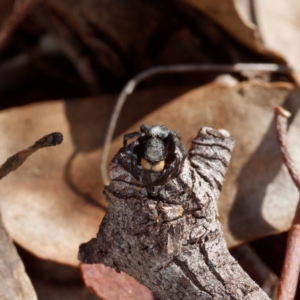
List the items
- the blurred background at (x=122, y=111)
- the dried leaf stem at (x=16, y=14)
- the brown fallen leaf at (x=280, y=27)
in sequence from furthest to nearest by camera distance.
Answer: the brown fallen leaf at (x=280, y=27) → the dried leaf stem at (x=16, y=14) → the blurred background at (x=122, y=111)

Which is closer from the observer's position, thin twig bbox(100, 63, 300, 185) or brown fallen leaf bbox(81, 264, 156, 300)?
brown fallen leaf bbox(81, 264, 156, 300)

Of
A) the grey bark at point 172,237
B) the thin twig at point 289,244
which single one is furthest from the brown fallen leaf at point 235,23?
the grey bark at point 172,237

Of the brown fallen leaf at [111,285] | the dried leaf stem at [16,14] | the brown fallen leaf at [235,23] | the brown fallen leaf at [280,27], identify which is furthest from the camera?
the brown fallen leaf at [280,27]

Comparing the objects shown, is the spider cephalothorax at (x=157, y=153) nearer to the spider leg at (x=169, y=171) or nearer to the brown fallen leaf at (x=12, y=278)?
the spider leg at (x=169, y=171)

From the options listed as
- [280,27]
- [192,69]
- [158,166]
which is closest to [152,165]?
[158,166]

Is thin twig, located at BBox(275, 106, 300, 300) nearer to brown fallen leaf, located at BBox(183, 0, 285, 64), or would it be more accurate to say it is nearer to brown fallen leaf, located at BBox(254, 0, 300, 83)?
brown fallen leaf, located at BBox(183, 0, 285, 64)

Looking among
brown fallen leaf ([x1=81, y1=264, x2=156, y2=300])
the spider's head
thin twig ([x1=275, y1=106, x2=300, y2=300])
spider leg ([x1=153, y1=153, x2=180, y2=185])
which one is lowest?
brown fallen leaf ([x1=81, y1=264, x2=156, y2=300])

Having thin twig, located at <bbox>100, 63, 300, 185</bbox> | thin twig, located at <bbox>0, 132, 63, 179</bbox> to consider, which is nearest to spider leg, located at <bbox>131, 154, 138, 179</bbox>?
thin twig, located at <bbox>0, 132, 63, 179</bbox>

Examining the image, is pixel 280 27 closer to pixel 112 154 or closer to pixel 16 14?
pixel 112 154
